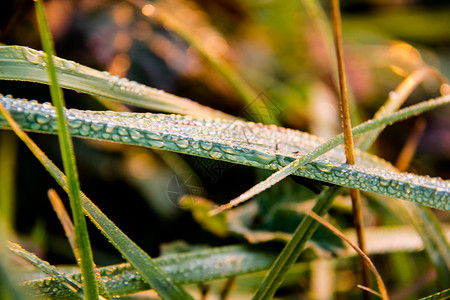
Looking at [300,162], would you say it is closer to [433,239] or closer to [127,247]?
[127,247]

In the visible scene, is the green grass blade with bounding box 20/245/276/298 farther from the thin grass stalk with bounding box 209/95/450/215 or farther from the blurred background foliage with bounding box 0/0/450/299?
the thin grass stalk with bounding box 209/95/450/215

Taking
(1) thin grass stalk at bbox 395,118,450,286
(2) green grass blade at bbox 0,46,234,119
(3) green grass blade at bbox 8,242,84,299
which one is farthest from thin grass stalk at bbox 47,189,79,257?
(1) thin grass stalk at bbox 395,118,450,286

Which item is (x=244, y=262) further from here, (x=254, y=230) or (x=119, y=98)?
(x=119, y=98)

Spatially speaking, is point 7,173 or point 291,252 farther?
point 7,173

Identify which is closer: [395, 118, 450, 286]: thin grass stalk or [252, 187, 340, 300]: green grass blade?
[252, 187, 340, 300]: green grass blade

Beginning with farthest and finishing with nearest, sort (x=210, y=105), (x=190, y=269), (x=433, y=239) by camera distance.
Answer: (x=210, y=105) → (x=433, y=239) → (x=190, y=269)

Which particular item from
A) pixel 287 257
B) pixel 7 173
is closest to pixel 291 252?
pixel 287 257
